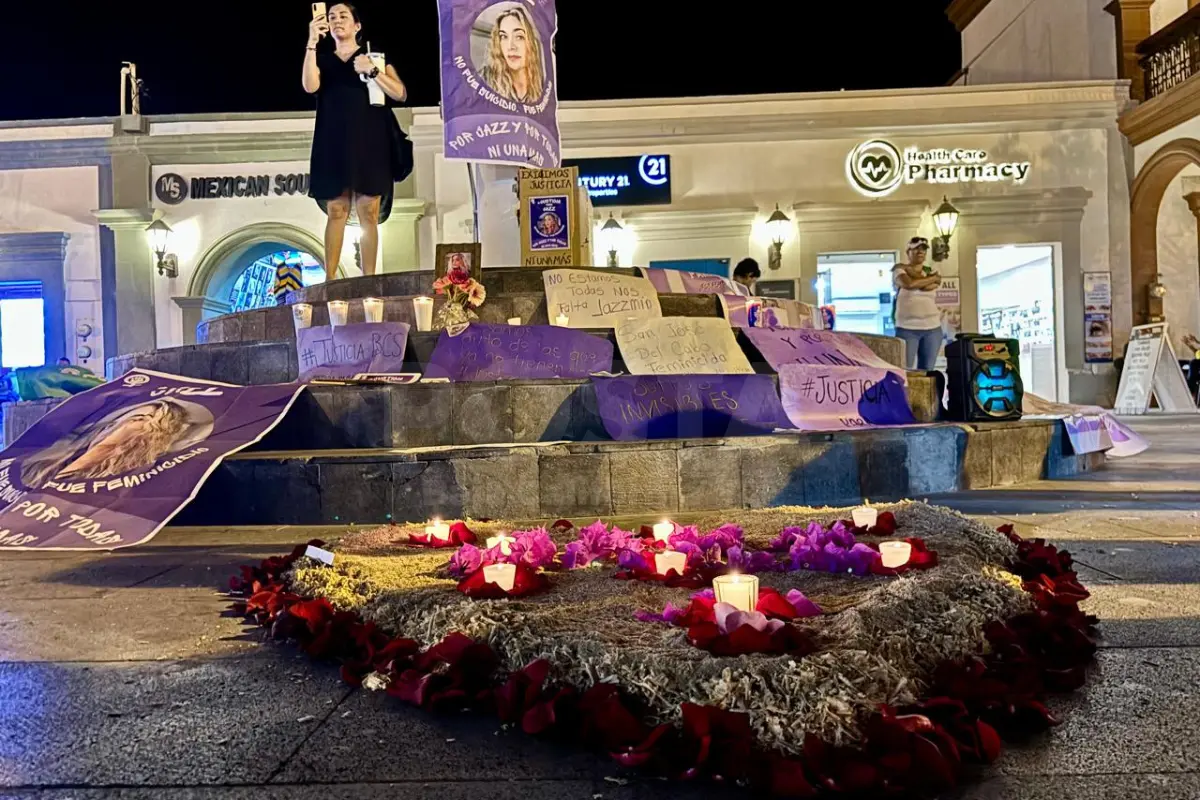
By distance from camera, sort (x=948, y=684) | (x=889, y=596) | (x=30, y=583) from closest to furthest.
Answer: (x=948, y=684) → (x=889, y=596) → (x=30, y=583)

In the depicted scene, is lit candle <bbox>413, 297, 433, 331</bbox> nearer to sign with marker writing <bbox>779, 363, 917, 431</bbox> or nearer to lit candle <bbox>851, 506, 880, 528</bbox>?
sign with marker writing <bbox>779, 363, 917, 431</bbox>

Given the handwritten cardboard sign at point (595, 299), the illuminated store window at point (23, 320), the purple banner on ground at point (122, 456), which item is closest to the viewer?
the purple banner on ground at point (122, 456)

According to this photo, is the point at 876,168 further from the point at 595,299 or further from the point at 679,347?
the point at 679,347

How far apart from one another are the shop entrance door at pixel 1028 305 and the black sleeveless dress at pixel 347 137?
1107cm

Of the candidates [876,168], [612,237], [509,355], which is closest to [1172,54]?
[876,168]

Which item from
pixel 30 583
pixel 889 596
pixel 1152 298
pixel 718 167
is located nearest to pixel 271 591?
pixel 30 583

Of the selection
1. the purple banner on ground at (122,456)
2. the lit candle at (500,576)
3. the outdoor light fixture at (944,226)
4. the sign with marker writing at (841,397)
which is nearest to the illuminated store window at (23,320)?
the purple banner on ground at (122,456)

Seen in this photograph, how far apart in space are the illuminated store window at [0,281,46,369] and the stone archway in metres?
18.6

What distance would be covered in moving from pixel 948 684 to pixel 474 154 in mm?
5991

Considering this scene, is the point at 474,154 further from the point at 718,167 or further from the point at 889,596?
the point at 718,167

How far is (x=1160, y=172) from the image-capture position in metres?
13.7

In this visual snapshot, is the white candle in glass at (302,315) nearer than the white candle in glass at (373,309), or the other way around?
the white candle in glass at (373,309)

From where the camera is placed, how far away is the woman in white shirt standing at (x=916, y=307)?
8.00 metres

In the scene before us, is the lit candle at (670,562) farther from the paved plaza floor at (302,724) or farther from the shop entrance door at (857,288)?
the shop entrance door at (857,288)
